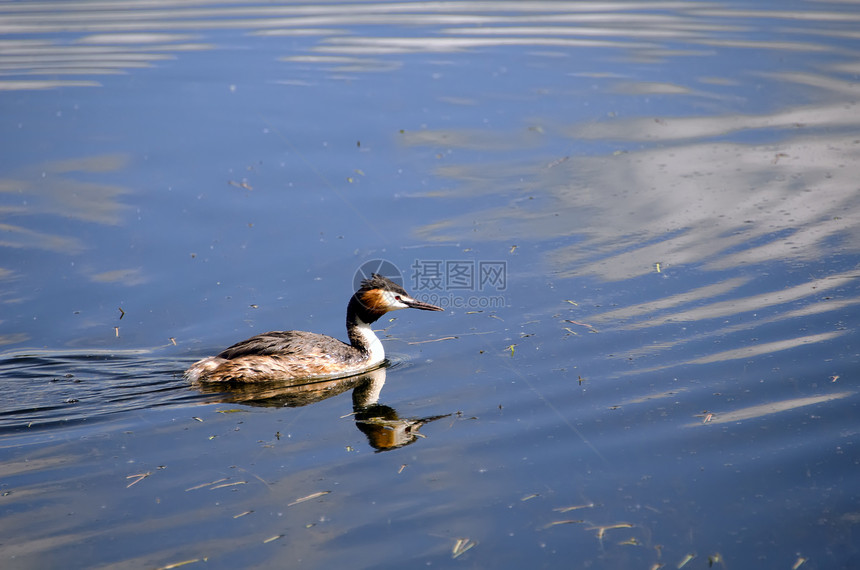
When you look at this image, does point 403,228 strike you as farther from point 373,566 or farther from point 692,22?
point 692,22

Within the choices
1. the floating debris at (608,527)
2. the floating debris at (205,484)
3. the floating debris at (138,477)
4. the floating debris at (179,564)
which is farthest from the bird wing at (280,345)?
the floating debris at (608,527)

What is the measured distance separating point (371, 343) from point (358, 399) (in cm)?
87

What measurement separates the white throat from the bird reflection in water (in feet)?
0.39

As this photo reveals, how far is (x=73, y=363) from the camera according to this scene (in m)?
8.52

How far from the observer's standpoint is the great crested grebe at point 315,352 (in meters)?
8.32

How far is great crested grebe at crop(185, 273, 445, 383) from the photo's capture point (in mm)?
8320

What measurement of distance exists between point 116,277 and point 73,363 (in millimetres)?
2088

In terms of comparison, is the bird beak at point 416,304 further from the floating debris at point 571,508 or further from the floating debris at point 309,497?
the floating debris at point 571,508

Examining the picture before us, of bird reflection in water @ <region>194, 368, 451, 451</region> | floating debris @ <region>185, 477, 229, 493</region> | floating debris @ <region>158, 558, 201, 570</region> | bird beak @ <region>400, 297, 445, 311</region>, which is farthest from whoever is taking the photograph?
bird beak @ <region>400, 297, 445, 311</region>

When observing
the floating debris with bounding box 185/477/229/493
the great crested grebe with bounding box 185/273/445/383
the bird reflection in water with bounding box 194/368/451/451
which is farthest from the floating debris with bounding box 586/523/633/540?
the great crested grebe with bounding box 185/273/445/383

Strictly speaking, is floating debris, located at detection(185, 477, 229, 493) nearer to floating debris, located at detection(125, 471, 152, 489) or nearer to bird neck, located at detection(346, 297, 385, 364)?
floating debris, located at detection(125, 471, 152, 489)

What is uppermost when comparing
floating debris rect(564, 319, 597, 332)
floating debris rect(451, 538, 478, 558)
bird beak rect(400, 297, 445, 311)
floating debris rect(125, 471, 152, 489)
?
bird beak rect(400, 297, 445, 311)

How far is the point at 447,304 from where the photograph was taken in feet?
32.0

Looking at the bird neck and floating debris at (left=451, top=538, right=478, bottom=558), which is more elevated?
the bird neck
